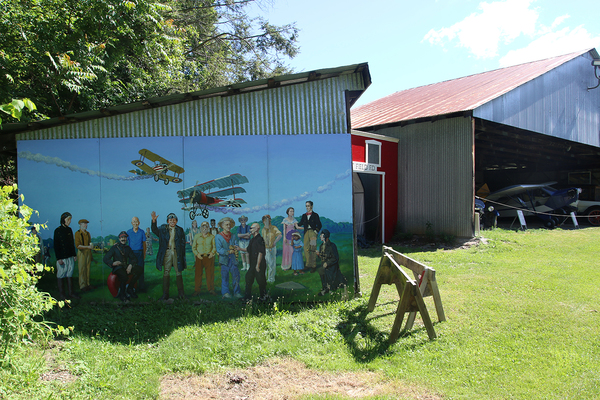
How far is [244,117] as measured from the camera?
21.7ft

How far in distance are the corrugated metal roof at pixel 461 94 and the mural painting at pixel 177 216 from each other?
8.67 m

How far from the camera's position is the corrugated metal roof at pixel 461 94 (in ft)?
44.5

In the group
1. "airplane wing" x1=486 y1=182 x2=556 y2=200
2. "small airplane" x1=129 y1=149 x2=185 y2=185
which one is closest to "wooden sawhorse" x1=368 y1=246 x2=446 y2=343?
"small airplane" x1=129 y1=149 x2=185 y2=185

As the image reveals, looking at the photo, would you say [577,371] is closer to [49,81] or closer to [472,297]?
[472,297]

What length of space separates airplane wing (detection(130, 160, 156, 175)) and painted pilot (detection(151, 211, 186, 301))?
2.31 ft

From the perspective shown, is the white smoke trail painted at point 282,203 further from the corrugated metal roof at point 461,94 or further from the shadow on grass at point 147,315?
the corrugated metal roof at point 461,94

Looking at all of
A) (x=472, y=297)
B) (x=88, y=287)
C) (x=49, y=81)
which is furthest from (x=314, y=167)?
(x=49, y=81)

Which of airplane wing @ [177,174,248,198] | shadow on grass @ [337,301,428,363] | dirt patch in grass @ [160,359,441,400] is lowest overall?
dirt patch in grass @ [160,359,441,400]

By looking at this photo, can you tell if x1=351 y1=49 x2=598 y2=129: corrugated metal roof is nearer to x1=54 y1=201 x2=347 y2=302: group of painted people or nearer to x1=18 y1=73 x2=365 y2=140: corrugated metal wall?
x1=18 y1=73 x2=365 y2=140: corrugated metal wall

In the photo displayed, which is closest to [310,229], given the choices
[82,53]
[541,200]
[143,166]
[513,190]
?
[143,166]

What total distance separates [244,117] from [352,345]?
4.18m

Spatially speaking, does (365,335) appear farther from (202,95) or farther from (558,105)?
(558,105)

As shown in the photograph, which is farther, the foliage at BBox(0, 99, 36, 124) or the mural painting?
the mural painting

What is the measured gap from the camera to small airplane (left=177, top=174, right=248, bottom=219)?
249 inches
